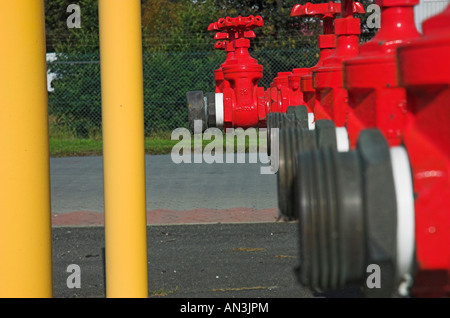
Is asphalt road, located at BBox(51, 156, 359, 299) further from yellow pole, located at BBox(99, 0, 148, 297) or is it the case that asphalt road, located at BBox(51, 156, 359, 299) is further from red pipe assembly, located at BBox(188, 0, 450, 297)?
red pipe assembly, located at BBox(188, 0, 450, 297)

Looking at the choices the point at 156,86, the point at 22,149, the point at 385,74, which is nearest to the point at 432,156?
the point at 385,74

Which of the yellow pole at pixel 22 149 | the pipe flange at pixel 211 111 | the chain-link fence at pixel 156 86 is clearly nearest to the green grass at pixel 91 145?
the chain-link fence at pixel 156 86

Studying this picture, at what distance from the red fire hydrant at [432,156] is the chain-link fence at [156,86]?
12.4m

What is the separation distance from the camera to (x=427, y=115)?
119cm

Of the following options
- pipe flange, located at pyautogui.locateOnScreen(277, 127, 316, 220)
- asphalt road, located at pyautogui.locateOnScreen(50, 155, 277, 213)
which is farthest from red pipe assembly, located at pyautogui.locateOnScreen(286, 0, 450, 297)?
asphalt road, located at pyautogui.locateOnScreen(50, 155, 277, 213)

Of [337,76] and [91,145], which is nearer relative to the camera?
[337,76]

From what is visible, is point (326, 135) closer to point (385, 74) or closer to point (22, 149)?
point (385, 74)

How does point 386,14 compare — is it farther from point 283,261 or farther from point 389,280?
point 283,261

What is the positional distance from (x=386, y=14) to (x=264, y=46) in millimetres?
13528

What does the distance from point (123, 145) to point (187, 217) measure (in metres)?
4.66

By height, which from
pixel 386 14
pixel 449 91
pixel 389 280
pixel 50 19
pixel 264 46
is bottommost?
pixel 389 280

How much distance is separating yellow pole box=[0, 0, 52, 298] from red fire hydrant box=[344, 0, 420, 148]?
2.46 ft

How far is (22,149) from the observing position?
179cm
